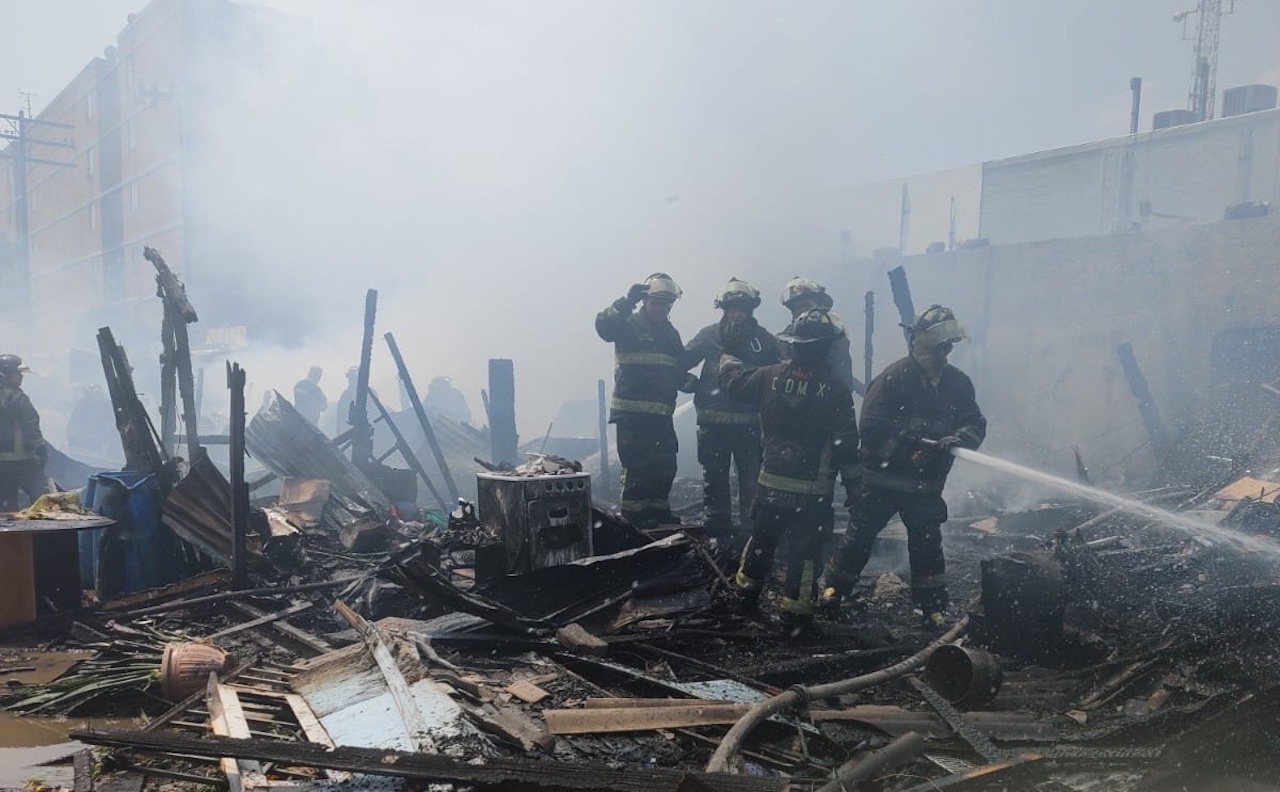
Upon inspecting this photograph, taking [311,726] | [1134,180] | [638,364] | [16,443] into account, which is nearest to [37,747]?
[311,726]

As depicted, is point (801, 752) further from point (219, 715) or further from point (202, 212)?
point (202, 212)

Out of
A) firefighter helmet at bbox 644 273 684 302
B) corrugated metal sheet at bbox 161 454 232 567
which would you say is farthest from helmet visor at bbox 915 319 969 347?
corrugated metal sheet at bbox 161 454 232 567

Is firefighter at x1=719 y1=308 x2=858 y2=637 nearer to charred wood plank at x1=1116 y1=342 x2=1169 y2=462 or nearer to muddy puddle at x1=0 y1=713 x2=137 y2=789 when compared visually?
muddy puddle at x1=0 y1=713 x2=137 y2=789

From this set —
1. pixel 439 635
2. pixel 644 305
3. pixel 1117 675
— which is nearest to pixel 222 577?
pixel 439 635

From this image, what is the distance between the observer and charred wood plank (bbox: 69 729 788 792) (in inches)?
110

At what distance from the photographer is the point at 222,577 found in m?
6.70

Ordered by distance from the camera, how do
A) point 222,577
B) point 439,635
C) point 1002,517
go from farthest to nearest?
point 1002,517
point 222,577
point 439,635

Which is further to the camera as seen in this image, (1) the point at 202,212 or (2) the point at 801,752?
(1) the point at 202,212

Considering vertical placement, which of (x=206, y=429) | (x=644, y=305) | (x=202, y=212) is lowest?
(x=206, y=429)

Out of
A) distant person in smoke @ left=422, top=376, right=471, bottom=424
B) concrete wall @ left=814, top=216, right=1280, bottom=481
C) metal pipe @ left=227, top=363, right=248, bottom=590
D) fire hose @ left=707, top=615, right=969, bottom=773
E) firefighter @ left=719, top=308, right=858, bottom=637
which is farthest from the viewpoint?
distant person in smoke @ left=422, top=376, right=471, bottom=424

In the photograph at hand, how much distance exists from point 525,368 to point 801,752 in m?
24.4

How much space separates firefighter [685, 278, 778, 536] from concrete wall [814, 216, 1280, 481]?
1024cm

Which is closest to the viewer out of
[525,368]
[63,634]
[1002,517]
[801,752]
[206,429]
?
[801,752]

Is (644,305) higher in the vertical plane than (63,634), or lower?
higher
